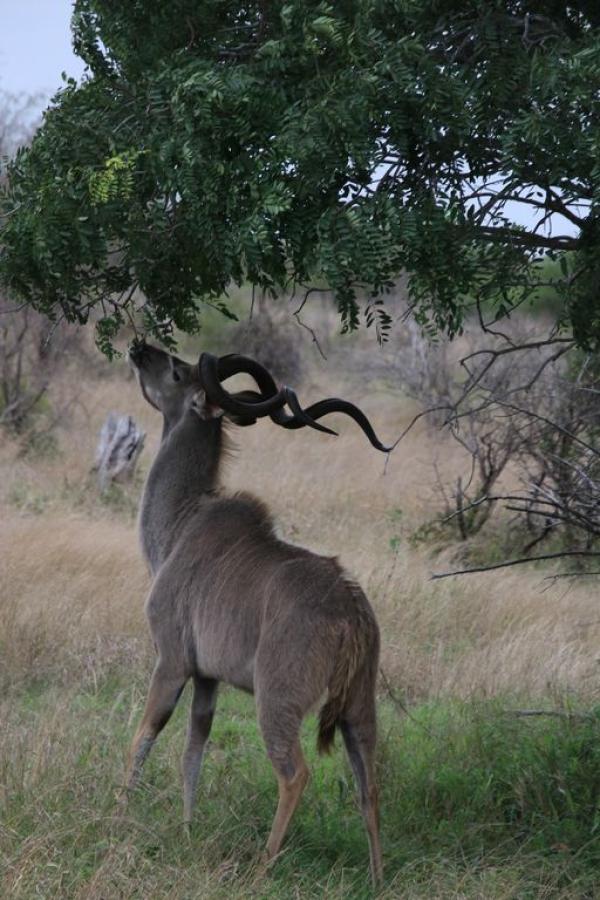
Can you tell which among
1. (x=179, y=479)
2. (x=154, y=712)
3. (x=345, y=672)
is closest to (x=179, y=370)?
(x=179, y=479)

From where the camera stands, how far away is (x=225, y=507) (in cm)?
635

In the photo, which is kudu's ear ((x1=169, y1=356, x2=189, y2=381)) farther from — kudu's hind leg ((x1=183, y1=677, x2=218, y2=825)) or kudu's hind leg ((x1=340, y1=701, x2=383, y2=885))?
kudu's hind leg ((x1=340, y1=701, x2=383, y2=885))

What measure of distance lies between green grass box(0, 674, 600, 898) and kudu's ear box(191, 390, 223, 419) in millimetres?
1664

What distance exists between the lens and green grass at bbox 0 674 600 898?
503 cm

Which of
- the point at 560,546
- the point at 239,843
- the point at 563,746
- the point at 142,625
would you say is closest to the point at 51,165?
the point at 239,843

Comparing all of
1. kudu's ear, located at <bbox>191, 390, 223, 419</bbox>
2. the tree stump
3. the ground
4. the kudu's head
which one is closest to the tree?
the kudu's head

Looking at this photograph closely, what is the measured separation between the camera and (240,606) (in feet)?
18.6

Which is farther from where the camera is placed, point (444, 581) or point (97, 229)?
point (444, 581)

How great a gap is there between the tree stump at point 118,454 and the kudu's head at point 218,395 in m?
8.03

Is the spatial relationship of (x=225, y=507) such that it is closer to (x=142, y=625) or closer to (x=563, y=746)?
(x=563, y=746)

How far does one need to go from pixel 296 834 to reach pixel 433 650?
3.30 metres

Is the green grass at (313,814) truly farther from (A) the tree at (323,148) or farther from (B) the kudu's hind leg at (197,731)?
(A) the tree at (323,148)

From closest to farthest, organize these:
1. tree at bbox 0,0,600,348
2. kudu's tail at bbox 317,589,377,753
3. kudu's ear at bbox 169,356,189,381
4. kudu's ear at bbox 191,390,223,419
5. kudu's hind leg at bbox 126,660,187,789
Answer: tree at bbox 0,0,600,348 < kudu's tail at bbox 317,589,377,753 < kudu's hind leg at bbox 126,660,187,789 < kudu's ear at bbox 191,390,223,419 < kudu's ear at bbox 169,356,189,381

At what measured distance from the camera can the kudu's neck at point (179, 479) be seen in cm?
660
